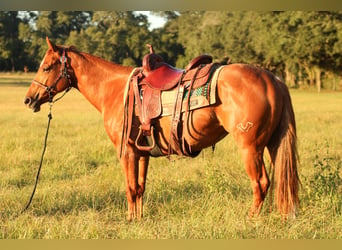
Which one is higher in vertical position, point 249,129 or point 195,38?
point 195,38

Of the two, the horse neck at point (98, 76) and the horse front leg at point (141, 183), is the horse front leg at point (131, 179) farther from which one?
the horse neck at point (98, 76)

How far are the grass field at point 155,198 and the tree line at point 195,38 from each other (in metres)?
5.62

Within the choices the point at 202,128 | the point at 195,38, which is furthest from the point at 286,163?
the point at 195,38

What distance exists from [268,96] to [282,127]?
1.24 feet

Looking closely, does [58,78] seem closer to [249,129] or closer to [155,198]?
[155,198]

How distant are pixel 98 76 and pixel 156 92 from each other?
0.89 metres

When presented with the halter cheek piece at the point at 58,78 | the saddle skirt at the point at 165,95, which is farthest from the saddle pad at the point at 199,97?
the halter cheek piece at the point at 58,78

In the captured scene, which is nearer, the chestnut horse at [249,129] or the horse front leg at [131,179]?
the chestnut horse at [249,129]

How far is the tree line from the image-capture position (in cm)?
1761

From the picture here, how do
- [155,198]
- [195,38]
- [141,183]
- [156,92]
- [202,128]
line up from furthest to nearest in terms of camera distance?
[195,38]
[155,198]
[141,183]
[156,92]
[202,128]

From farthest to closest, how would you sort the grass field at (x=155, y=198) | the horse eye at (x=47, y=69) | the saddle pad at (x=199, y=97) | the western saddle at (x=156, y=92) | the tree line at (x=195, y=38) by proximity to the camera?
the tree line at (x=195, y=38) < the horse eye at (x=47, y=69) < the western saddle at (x=156, y=92) < the saddle pad at (x=199, y=97) < the grass field at (x=155, y=198)

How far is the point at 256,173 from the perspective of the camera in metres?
3.41

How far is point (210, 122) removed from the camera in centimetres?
352

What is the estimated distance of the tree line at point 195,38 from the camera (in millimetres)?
17609
